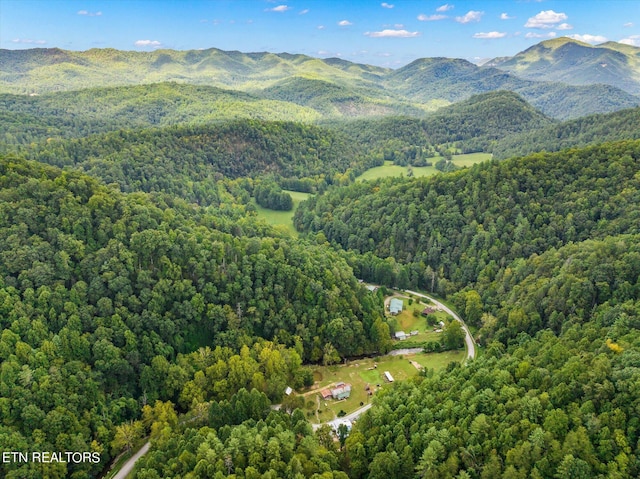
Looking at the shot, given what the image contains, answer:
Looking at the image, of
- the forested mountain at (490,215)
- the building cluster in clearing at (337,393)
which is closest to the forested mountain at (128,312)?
the building cluster in clearing at (337,393)

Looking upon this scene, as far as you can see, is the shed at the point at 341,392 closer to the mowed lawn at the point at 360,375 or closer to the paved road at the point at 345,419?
the mowed lawn at the point at 360,375

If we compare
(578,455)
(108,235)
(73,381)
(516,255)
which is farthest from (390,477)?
(516,255)

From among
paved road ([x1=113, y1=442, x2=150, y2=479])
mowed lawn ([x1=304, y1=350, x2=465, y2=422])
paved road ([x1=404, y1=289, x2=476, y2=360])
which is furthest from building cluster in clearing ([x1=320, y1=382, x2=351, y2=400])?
paved road ([x1=113, y1=442, x2=150, y2=479])

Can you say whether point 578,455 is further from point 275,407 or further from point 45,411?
point 45,411
